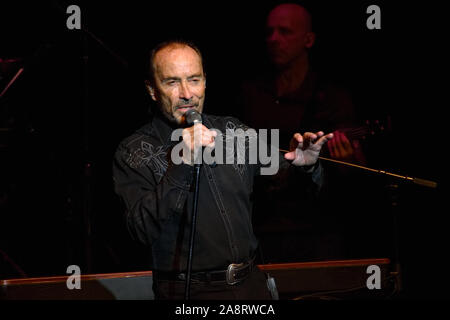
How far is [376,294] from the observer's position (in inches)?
128

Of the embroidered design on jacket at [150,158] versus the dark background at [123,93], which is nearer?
the embroidered design on jacket at [150,158]

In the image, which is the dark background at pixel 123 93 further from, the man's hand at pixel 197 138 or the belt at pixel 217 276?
the man's hand at pixel 197 138

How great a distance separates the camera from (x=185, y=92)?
226 cm

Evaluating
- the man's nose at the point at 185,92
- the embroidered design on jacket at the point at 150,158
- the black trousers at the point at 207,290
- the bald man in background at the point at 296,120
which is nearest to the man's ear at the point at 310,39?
the bald man in background at the point at 296,120

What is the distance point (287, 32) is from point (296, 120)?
0.58m

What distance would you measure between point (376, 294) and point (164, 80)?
1899 millimetres

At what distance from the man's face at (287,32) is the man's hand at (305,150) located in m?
1.34

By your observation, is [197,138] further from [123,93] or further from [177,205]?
[123,93]

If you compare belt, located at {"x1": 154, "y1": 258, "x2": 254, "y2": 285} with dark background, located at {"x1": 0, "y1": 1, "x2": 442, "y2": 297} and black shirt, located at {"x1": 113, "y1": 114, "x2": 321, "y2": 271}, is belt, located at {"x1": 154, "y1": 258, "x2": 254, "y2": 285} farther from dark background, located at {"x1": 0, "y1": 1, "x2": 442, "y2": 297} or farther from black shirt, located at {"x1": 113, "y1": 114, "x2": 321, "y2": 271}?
dark background, located at {"x1": 0, "y1": 1, "x2": 442, "y2": 297}

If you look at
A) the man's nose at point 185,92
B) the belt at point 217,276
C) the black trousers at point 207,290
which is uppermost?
the man's nose at point 185,92

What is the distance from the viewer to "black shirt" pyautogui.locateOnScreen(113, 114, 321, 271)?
1996 mm

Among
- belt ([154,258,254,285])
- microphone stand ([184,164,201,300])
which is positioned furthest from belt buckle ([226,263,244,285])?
microphone stand ([184,164,201,300])

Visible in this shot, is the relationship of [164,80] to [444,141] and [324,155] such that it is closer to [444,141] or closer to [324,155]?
[324,155]

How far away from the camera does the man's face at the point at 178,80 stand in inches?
90.0
